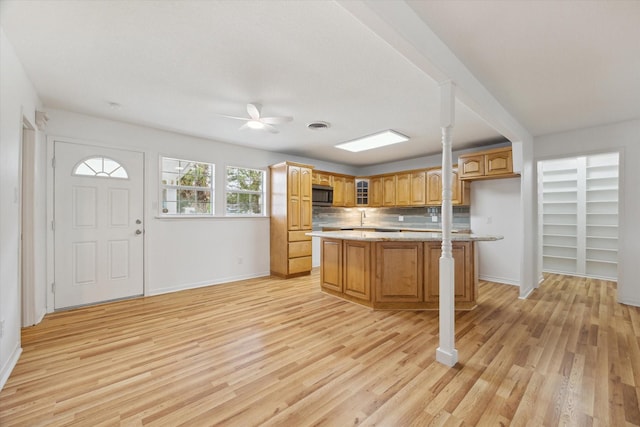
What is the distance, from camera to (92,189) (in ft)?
12.2

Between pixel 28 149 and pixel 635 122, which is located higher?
pixel 635 122

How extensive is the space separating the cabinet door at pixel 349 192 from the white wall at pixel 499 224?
270 centimetres

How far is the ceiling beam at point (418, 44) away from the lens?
157 cm

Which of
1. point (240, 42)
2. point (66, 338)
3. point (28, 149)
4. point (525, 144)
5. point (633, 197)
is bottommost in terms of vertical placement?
point (66, 338)

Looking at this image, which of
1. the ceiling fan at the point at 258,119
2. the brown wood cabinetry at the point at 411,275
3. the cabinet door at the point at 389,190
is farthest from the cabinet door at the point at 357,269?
the cabinet door at the point at 389,190

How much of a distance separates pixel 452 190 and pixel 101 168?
18.8 feet

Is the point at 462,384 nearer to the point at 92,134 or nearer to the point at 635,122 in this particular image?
the point at 635,122

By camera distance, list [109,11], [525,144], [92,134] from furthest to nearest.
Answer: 1. [525,144]
2. [92,134]
3. [109,11]

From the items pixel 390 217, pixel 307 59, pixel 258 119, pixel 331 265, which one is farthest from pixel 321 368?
pixel 390 217

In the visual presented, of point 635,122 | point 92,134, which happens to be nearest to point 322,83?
point 92,134

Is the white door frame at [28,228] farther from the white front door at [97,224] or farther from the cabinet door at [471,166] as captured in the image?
the cabinet door at [471,166]

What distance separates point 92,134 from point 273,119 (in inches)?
101

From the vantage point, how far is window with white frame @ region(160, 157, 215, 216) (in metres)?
4.42

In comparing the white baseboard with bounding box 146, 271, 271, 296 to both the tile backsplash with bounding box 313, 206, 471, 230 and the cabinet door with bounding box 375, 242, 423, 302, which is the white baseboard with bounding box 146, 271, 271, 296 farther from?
the cabinet door with bounding box 375, 242, 423, 302
